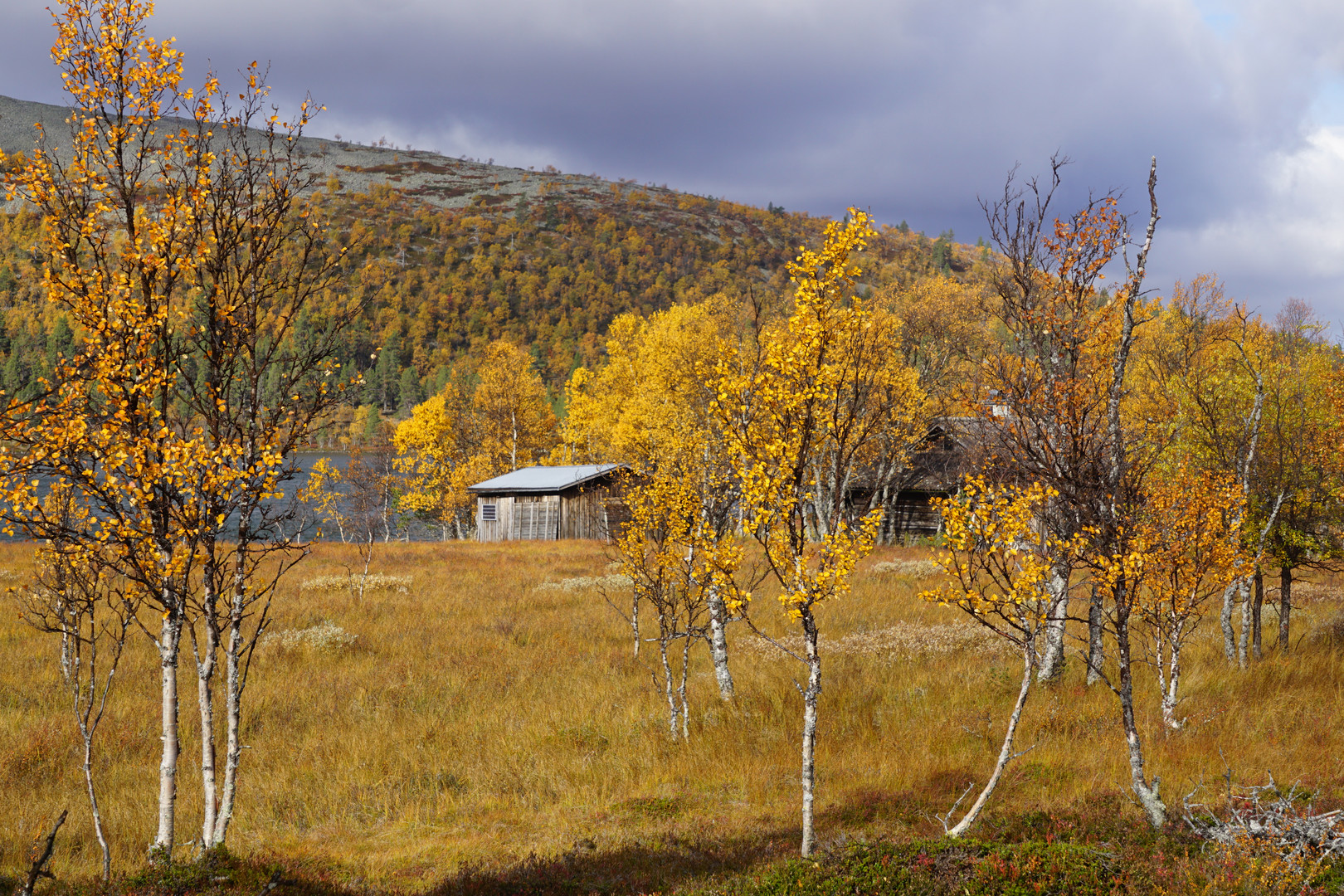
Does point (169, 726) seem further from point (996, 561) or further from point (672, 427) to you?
point (672, 427)

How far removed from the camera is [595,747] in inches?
421

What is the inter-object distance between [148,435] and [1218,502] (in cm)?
1284

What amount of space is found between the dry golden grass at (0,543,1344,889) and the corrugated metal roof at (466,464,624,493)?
944 inches

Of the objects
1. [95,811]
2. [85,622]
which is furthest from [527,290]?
[95,811]

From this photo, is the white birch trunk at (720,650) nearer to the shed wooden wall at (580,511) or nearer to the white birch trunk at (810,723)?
the white birch trunk at (810,723)

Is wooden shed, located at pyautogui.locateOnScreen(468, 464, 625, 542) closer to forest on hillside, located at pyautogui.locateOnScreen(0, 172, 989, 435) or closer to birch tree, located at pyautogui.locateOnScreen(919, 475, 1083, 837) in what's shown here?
birch tree, located at pyautogui.locateOnScreen(919, 475, 1083, 837)

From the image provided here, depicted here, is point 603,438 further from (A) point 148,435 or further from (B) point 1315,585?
(A) point 148,435

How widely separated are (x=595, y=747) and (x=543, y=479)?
1294 inches

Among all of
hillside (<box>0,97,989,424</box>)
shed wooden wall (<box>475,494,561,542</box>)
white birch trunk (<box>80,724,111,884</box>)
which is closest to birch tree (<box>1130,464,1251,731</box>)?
white birch trunk (<box>80,724,111,884</box>)

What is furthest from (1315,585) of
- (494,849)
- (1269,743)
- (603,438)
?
(603,438)

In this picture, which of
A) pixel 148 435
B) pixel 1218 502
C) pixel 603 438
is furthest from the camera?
pixel 603 438

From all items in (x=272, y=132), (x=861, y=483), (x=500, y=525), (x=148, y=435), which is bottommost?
(x=500, y=525)

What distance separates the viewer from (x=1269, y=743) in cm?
951

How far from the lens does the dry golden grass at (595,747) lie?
318 inches
